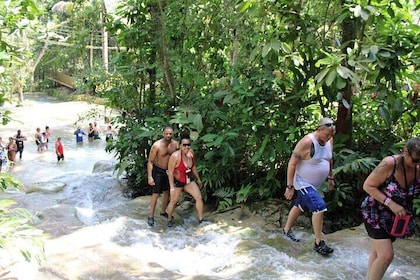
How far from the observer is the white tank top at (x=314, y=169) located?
14.4 feet

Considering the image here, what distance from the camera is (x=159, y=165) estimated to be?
6047 millimetres

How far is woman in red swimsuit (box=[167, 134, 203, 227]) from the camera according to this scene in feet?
18.6

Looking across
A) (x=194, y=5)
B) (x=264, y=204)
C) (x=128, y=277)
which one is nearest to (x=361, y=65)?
(x=264, y=204)

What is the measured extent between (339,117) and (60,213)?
4.47 metres

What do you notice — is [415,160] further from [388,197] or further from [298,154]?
[298,154]

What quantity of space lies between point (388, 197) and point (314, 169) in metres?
1.40

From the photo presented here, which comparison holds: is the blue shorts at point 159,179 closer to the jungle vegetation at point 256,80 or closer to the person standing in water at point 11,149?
the jungle vegetation at point 256,80

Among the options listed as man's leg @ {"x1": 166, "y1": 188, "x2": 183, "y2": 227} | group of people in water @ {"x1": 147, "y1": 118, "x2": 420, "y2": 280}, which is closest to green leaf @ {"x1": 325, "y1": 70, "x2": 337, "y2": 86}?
group of people in water @ {"x1": 147, "y1": 118, "x2": 420, "y2": 280}

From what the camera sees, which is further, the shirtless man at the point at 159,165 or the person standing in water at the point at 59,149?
the person standing in water at the point at 59,149

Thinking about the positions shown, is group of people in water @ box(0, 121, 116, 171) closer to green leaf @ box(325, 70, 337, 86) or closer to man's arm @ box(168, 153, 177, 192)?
man's arm @ box(168, 153, 177, 192)

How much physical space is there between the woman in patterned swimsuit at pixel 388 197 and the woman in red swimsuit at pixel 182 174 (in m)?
2.91

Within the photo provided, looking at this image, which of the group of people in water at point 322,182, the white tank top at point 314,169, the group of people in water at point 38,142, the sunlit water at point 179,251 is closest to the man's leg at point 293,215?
the group of people in water at point 322,182

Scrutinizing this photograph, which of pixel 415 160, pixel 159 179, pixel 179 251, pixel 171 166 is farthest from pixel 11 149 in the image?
pixel 415 160

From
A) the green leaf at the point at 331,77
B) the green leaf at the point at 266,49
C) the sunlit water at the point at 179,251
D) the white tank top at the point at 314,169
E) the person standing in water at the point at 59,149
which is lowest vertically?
the person standing in water at the point at 59,149
